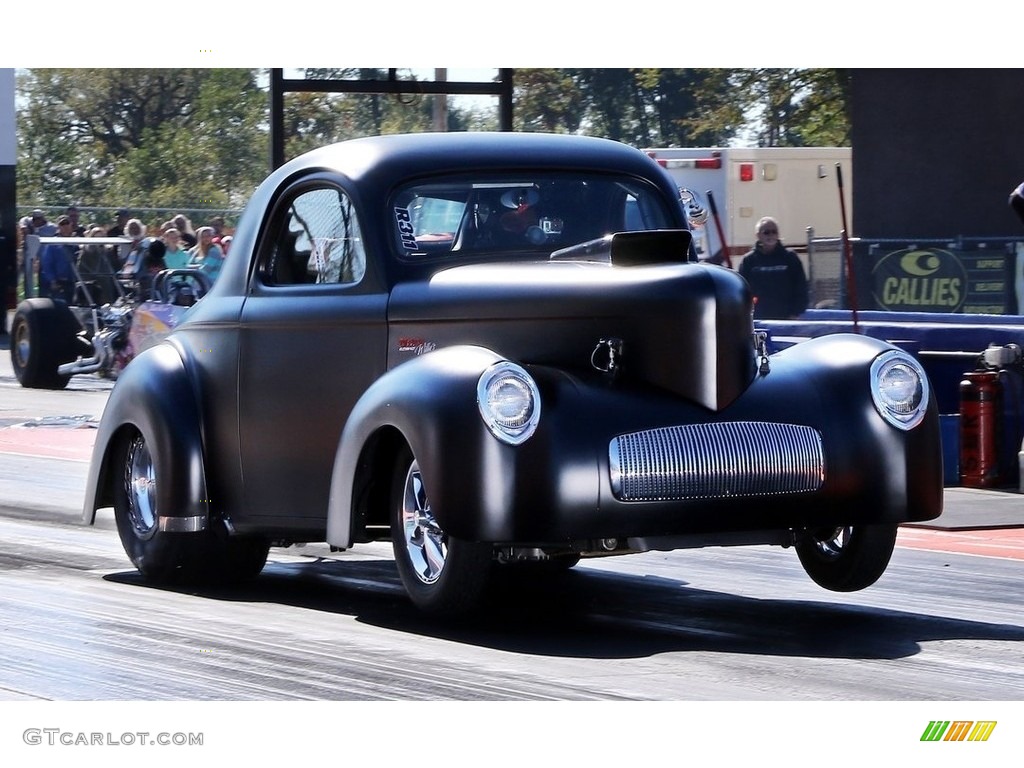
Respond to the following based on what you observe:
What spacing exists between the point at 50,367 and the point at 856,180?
11.0 meters

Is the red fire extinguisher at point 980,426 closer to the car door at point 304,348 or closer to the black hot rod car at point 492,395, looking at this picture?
the black hot rod car at point 492,395

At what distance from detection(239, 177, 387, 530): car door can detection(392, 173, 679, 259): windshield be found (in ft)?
0.73

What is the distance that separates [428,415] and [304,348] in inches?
44.7

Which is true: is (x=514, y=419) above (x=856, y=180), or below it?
below

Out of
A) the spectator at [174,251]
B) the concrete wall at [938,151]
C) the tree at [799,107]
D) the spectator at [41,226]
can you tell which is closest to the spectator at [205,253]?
the spectator at [174,251]

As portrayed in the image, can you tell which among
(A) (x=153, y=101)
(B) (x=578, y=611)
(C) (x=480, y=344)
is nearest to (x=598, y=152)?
(C) (x=480, y=344)

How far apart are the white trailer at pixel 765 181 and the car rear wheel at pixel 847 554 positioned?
19.2 metres

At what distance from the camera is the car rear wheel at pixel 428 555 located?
6.47 metres

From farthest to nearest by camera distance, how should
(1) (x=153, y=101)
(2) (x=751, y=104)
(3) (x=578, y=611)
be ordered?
(2) (x=751, y=104)
(1) (x=153, y=101)
(3) (x=578, y=611)

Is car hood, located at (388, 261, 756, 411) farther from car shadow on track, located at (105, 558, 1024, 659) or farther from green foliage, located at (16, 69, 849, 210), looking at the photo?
green foliage, located at (16, 69, 849, 210)

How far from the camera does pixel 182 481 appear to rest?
25.7ft

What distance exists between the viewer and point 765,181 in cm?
2694

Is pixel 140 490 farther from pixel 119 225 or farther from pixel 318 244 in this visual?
pixel 119 225
